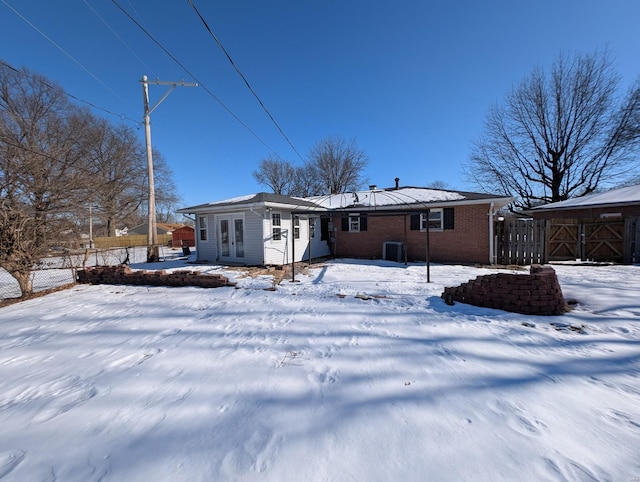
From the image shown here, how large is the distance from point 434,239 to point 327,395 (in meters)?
10.2

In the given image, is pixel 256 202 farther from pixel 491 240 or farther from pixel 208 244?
pixel 491 240

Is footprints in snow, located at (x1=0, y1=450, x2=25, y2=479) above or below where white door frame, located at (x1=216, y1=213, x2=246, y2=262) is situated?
below

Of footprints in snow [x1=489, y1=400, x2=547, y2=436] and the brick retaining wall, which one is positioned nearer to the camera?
footprints in snow [x1=489, y1=400, x2=547, y2=436]

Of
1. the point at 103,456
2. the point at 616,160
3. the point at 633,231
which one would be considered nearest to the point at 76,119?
the point at 103,456

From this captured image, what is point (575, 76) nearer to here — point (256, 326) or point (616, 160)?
point (616, 160)

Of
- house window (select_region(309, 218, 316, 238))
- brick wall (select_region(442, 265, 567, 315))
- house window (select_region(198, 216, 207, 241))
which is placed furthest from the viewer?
house window (select_region(309, 218, 316, 238))

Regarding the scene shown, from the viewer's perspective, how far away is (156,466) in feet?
5.33

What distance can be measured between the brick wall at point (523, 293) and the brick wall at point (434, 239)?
4767 mm

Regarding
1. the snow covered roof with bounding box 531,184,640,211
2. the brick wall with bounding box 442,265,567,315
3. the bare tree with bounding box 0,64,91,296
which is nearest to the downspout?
the brick wall with bounding box 442,265,567,315

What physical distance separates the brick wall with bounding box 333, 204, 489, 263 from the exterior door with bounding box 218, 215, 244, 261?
5057 millimetres

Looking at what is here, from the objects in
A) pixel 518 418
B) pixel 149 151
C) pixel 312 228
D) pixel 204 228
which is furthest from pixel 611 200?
pixel 149 151

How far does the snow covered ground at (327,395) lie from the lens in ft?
5.31

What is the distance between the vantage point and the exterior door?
10734 millimetres

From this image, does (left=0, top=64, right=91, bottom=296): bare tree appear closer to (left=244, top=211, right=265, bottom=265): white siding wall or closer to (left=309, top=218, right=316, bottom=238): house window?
(left=244, top=211, right=265, bottom=265): white siding wall
